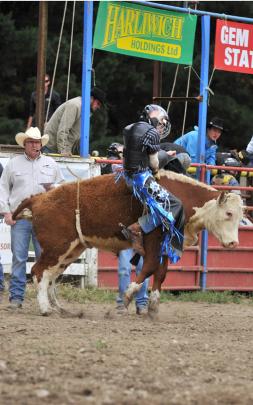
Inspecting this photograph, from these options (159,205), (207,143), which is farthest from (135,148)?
(207,143)

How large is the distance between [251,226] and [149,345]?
6117 mm

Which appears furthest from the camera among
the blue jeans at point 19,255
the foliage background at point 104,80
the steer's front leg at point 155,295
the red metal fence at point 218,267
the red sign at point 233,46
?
the foliage background at point 104,80

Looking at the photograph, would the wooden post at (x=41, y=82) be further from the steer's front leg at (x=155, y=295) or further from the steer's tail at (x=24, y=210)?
the steer's front leg at (x=155, y=295)

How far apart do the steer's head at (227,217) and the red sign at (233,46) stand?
158 inches

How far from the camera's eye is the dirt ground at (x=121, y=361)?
545cm

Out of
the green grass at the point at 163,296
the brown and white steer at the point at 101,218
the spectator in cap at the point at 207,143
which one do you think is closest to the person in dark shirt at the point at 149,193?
the brown and white steer at the point at 101,218

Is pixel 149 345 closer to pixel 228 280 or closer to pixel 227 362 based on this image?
pixel 227 362

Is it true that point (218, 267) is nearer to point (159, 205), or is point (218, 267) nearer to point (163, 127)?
point (163, 127)

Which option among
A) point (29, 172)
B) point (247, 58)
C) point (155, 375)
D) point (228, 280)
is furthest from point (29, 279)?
point (155, 375)

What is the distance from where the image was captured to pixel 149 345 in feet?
23.9

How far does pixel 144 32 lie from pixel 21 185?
141 inches

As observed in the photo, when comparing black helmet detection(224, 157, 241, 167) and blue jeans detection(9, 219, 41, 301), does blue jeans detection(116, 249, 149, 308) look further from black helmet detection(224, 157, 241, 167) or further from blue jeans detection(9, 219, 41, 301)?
black helmet detection(224, 157, 241, 167)

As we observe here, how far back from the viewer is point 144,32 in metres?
12.4

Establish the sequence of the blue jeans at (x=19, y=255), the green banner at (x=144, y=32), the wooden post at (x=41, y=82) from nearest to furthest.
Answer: the blue jeans at (x=19, y=255), the green banner at (x=144, y=32), the wooden post at (x=41, y=82)
